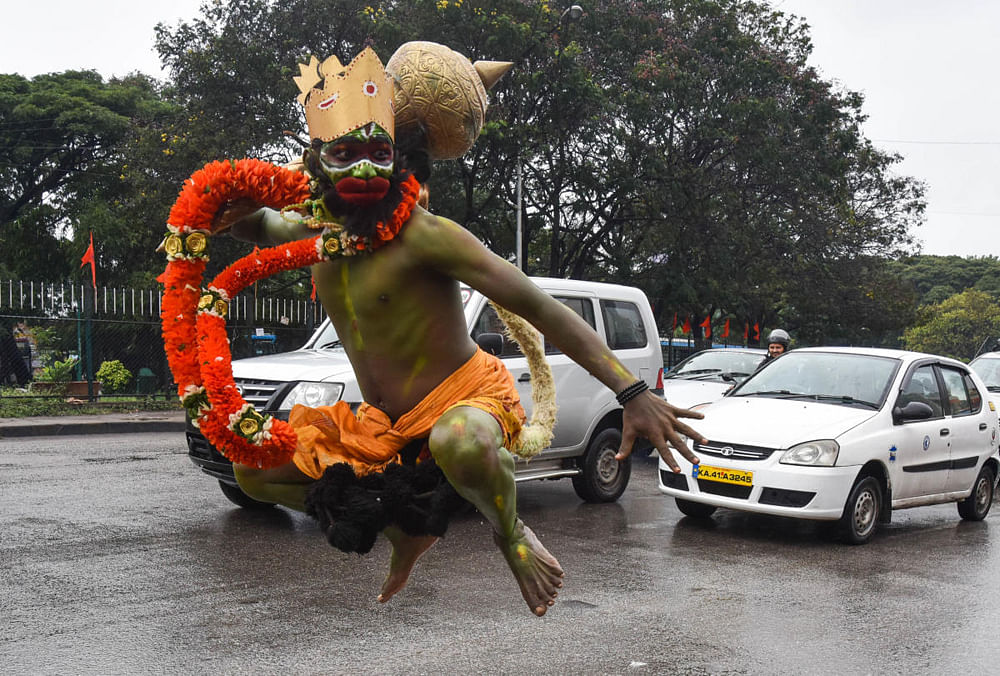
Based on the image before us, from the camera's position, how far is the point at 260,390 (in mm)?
8047

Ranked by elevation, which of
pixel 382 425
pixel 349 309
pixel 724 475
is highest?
pixel 349 309

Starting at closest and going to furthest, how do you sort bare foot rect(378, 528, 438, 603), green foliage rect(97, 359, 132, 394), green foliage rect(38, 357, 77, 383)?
bare foot rect(378, 528, 438, 603) < green foliage rect(97, 359, 132, 394) < green foliage rect(38, 357, 77, 383)

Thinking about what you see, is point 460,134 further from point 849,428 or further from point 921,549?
point 921,549

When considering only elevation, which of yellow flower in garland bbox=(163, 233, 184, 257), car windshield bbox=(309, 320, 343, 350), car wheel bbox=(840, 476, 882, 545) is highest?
yellow flower in garland bbox=(163, 233, 184, 257)

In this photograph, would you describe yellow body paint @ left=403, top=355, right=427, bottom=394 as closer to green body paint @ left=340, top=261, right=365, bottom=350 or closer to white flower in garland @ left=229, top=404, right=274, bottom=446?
green body paint @ left=340, top=261, right=365, bottom=350

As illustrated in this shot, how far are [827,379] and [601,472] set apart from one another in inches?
91.0

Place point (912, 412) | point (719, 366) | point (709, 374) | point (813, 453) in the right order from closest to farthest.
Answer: point (813, 453) → point (912, 412) → point (709, 374) → point (719, 366)

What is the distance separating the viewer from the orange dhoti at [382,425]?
9.29 feet

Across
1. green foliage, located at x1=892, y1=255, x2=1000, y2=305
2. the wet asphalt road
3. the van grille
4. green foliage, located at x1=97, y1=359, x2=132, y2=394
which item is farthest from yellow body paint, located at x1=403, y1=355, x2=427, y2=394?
green foliage, located at x1=892, y1=255, x2=1000, y2=305

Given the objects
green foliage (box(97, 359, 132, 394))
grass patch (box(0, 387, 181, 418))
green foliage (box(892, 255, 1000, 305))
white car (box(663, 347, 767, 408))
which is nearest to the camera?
white car (box(663, 347, 767, 408))

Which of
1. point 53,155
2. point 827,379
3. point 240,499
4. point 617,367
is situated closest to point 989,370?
point 827,379

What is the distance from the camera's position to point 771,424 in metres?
8.32

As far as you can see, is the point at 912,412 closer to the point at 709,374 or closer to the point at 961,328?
the point at 709,374

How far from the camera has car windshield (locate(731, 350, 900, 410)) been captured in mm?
8852
